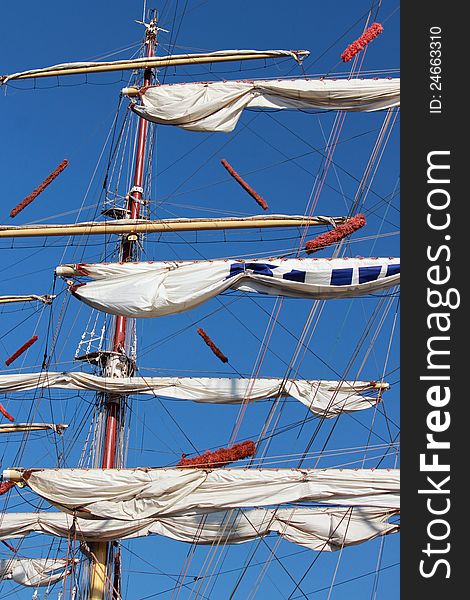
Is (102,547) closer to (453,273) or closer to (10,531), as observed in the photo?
(10,531)

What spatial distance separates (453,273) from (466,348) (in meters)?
0.96

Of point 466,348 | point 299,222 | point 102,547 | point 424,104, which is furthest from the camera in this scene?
point 299,222

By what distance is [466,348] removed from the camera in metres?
11.6

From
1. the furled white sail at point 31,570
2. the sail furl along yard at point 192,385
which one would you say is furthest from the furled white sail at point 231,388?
the furled white sail at point 31,570

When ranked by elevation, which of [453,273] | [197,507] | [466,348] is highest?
[197,507]

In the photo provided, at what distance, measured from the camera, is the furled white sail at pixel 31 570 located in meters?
37.2

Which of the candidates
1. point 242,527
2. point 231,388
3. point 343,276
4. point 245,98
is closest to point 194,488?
point 242,527

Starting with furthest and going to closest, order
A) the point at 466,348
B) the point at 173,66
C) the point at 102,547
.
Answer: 1. the point at 173,66
2. the point at 102,547
3. the point at 466,348

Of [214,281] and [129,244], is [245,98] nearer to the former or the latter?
[214,281]

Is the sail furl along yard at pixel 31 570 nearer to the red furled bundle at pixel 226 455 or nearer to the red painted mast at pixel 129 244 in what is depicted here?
the red painted mast at pixel 129 244

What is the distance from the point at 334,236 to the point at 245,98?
15.8 feet

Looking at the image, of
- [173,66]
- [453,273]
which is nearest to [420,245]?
[453,273]

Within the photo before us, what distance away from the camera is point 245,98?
24359mm

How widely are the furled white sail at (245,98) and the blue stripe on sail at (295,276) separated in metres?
4.15
